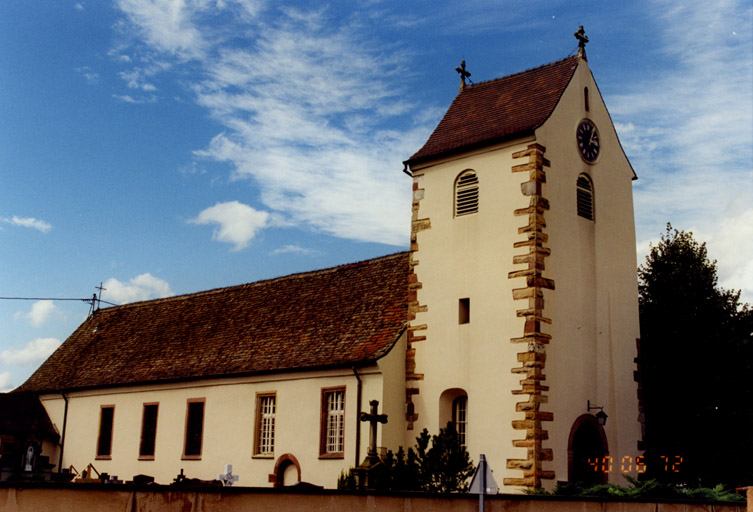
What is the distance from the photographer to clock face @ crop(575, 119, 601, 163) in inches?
1025

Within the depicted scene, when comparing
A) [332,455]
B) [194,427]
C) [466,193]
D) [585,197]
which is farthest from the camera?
[194,427]

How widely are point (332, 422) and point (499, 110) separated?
414 inches

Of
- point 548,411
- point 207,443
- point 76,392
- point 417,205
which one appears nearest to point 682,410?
point 548,411

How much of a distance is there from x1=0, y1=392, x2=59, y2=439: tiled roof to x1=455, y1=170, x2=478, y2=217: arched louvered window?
776 inches

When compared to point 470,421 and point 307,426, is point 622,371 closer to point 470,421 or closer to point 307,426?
point 470,421

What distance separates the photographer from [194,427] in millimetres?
30438

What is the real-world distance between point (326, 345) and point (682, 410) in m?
10.9

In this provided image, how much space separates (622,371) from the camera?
83.8ft

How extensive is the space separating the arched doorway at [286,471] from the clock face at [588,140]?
12.5m

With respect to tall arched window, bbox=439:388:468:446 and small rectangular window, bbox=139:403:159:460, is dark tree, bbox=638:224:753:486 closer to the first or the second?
tall arched window, bbox=439:388:468:446

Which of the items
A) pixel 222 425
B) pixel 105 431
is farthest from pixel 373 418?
pixel 105 431

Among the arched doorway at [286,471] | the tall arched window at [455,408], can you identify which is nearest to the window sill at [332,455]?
the arched doorway at [286,471]

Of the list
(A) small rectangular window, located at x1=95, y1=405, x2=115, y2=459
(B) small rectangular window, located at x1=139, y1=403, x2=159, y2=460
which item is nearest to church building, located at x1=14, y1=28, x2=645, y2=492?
(B) small rectangular window, located at x1=139, y1=403, x2=159, y2=460
